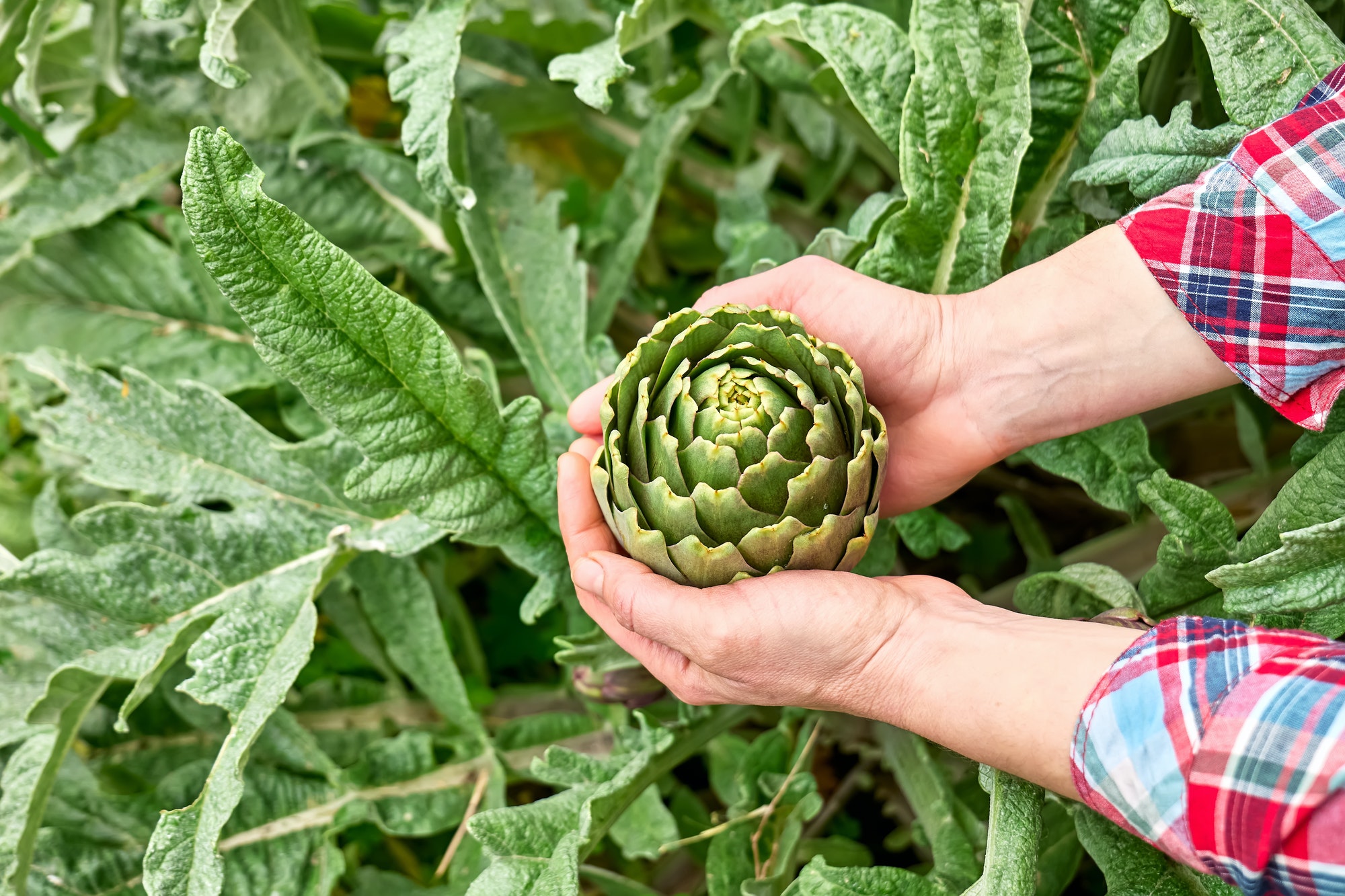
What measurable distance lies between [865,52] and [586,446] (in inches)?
15.7

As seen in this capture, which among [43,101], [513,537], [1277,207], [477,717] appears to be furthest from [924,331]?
[43,101]

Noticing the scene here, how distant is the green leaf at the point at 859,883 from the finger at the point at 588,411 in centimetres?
36

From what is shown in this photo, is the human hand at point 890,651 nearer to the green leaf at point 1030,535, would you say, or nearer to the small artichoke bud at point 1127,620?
the small artichoke bud at point 1127,620

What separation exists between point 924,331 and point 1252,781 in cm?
39

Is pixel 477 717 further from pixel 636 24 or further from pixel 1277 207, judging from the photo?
pixel 1277 207

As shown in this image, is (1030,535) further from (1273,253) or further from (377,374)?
(377,374)

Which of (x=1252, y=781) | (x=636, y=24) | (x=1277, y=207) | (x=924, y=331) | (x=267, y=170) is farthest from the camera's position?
(x=267, y=170)

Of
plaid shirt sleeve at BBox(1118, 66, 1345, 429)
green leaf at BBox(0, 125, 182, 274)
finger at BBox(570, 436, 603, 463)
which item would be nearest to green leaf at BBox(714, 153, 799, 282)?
finger at BBox(570, 436, 603, 463)

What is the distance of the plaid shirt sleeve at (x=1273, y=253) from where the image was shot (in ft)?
2.16

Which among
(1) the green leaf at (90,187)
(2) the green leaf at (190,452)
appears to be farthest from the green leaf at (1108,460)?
(1) the green leaf at (90,187)

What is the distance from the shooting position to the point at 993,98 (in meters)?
0.81

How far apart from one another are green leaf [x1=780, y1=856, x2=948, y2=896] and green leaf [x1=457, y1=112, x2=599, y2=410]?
474 mm

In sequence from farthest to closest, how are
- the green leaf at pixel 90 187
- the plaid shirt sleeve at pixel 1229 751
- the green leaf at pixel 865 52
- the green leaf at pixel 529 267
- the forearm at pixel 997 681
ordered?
1. the green leaf at pixel 90 187
2. the green leaf at pixel 529 267
3. the green leaf at pixel 865 52
4. the forearm at pixel 997 681
5. the plaid shirt sleeve at pixel 1229 751

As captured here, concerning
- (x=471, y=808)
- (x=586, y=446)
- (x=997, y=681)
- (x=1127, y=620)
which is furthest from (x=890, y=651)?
(x=471, y=808)
